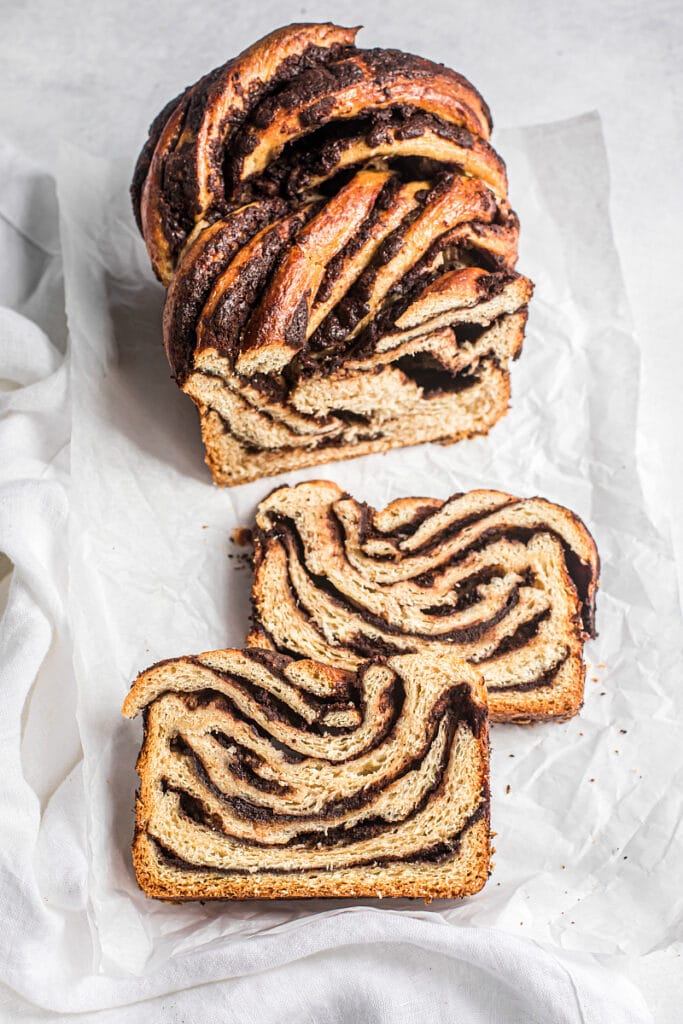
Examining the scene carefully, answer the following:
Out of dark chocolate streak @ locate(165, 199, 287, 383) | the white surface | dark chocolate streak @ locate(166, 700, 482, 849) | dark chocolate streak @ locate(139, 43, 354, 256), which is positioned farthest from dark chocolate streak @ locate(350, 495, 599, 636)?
the white surface

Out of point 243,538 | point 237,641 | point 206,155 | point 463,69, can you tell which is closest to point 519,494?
point 243,538

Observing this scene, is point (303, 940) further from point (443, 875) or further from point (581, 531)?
point (581, 531)

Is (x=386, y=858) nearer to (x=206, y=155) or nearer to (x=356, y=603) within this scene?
(x=356, y=603)

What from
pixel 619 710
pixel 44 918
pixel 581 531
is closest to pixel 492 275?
pixel 581 531

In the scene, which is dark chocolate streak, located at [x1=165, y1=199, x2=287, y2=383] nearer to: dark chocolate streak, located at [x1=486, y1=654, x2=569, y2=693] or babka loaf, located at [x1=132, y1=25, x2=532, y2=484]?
babka loaf, located at [x1=132, y1=25, x2=532, y2=484]

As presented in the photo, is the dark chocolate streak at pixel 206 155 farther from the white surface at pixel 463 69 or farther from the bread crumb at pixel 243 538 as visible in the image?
the white surface at pixel 463 69

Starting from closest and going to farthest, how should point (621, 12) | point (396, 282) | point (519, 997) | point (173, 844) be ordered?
point (519, 997) < point (173, 844) < point (396, 282) < point (621, 12)
